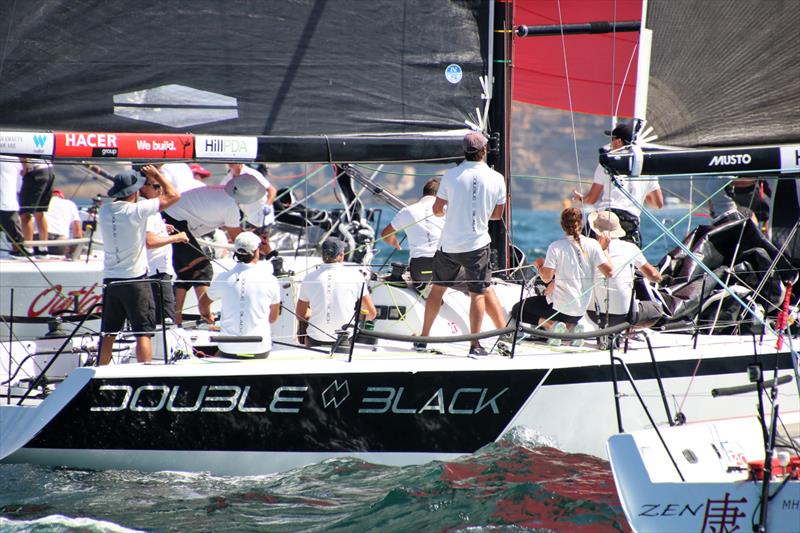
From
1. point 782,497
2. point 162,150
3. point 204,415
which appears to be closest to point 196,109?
point 162,150

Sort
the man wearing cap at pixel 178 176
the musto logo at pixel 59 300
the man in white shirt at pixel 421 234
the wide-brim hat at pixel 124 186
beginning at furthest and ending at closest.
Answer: the musto logo at pixel 59 300
the man wearing cap at pixel 178 176
the man in white shirt at pixel 421 234
the wide-brim hat at pixel 124 186

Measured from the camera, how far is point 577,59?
449 inches

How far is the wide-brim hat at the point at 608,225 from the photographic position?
→ 22.9ft

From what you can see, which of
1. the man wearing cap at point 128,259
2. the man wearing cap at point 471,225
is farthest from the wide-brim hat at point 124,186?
the man wearing cap at point 471,225

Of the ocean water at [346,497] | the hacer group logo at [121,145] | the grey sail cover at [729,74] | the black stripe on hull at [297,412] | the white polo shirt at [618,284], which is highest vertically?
the grey sail cover at [729,74]

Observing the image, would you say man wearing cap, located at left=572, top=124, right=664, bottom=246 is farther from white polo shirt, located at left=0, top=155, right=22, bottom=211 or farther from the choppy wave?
white polo shirt, located at left=0, top=155, right=22, bottom=211

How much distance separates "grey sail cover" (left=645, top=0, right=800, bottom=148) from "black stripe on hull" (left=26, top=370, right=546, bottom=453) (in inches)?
72.0

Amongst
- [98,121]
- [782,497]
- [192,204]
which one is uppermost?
[98,121]

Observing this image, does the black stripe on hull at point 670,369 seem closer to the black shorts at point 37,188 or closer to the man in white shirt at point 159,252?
the man in white shirt at point 159,252

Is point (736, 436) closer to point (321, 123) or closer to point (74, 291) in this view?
point (321, 123)

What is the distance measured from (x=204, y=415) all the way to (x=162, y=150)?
69.7 inches

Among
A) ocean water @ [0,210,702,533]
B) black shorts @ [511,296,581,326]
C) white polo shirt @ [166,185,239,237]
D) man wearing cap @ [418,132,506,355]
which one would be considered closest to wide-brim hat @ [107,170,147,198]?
white polo shirt @ [166,185,239,237]

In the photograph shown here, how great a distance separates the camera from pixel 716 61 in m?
5.54

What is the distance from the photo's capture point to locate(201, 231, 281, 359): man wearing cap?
6441 mm
